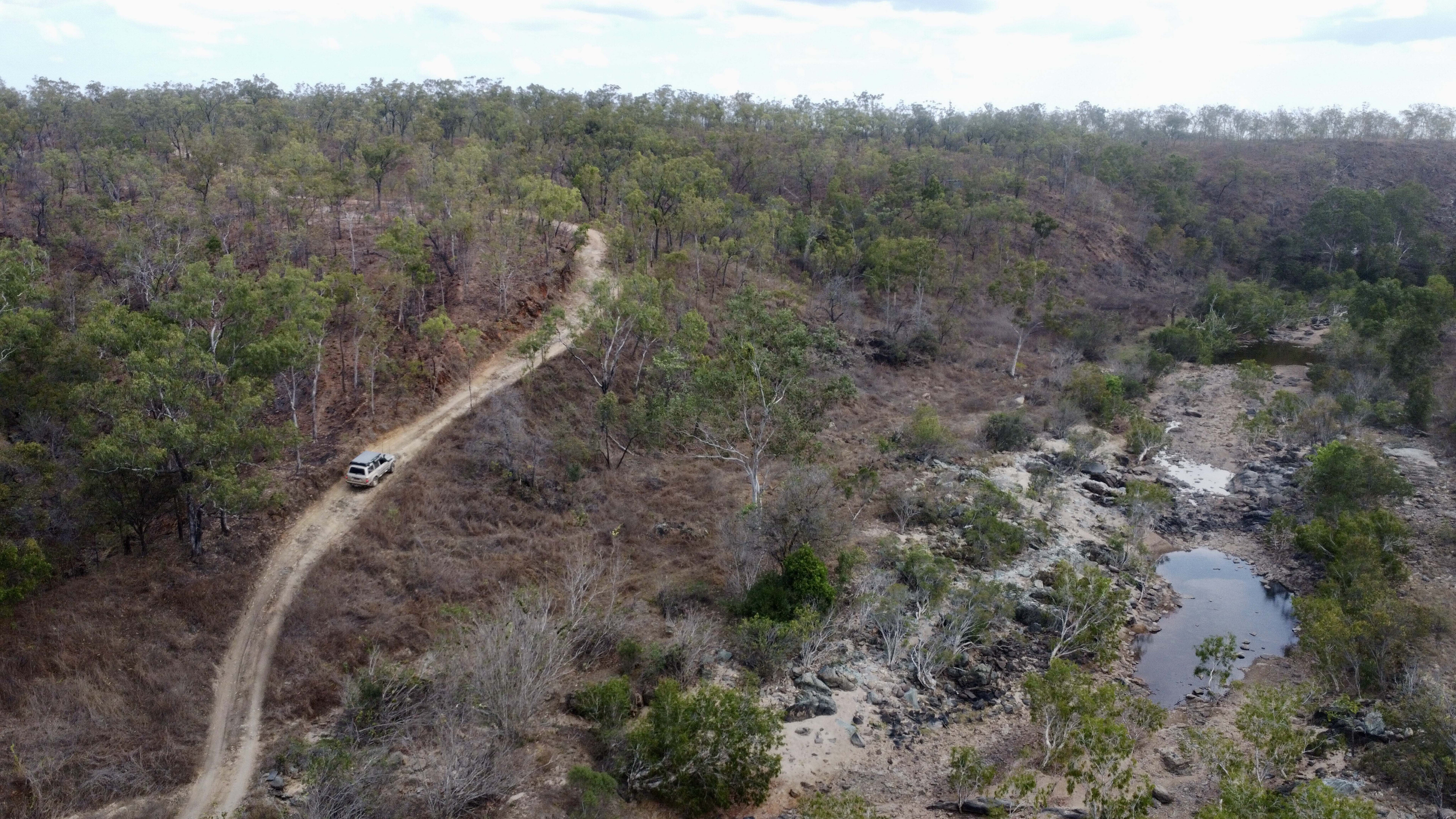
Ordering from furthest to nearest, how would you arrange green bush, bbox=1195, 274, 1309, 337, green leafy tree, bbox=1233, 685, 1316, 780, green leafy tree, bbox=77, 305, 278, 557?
green bush, bbox=1195, 274, 1309, 337 → green leafy tree, bbox=77, 305, 278, 557 → green leafy tree, bbox=1233, 685, 1316, 780

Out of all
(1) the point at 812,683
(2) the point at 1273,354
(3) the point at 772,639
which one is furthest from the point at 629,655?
(2) the point at 1273,354

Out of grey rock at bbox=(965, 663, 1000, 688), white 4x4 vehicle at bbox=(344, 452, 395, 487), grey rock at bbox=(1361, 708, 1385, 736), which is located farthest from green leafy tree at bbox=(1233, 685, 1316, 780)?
white 4x4 vehicle at bbox=(344, 452, 395, 487)

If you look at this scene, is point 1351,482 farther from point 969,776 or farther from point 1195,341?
point 1195,341

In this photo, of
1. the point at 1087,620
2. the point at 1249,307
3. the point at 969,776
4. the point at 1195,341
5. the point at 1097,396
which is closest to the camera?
the point at 969,776

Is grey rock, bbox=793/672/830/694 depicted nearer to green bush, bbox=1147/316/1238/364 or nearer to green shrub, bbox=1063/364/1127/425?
green shrub, bbox=1063/364/1127/425

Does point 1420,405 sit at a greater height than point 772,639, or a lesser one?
greater

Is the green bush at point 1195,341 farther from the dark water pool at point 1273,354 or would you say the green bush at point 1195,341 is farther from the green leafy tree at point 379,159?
the green leafy tree at point 379,159
